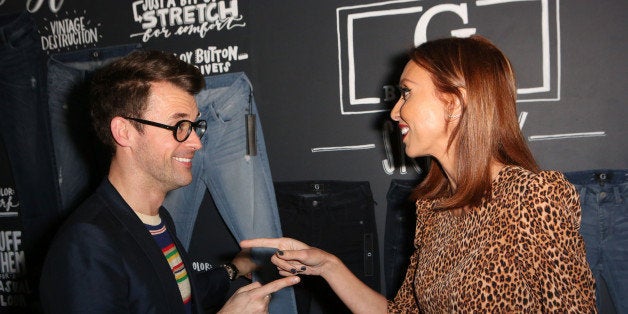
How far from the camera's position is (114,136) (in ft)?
6.23

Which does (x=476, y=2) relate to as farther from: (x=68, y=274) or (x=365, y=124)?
(x=68, y=274)

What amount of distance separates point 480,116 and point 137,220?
1.26 metres

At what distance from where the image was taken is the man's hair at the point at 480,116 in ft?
5.09

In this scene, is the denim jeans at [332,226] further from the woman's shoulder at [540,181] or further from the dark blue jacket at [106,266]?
the woman's shoulder at [540,181]

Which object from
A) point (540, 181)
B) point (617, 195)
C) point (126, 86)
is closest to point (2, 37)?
point (126, 86)

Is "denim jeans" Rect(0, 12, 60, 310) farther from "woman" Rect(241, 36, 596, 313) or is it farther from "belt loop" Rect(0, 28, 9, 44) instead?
"woman" Rect(241, 36, 596, 313)

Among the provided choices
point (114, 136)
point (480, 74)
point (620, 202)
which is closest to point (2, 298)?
point (114, 136)

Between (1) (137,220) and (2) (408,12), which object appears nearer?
(1) (137,220)

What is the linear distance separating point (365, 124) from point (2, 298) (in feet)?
11.1

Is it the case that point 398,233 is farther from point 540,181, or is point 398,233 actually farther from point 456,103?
point 540,181

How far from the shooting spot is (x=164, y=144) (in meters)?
1.94

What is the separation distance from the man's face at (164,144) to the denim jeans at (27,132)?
219 centimetres

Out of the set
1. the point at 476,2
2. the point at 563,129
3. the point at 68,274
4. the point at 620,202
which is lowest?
the point at 620,202

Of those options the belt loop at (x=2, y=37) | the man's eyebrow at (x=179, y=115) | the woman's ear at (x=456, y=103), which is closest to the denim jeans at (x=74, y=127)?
the belt loop at (x=2, y=37)
